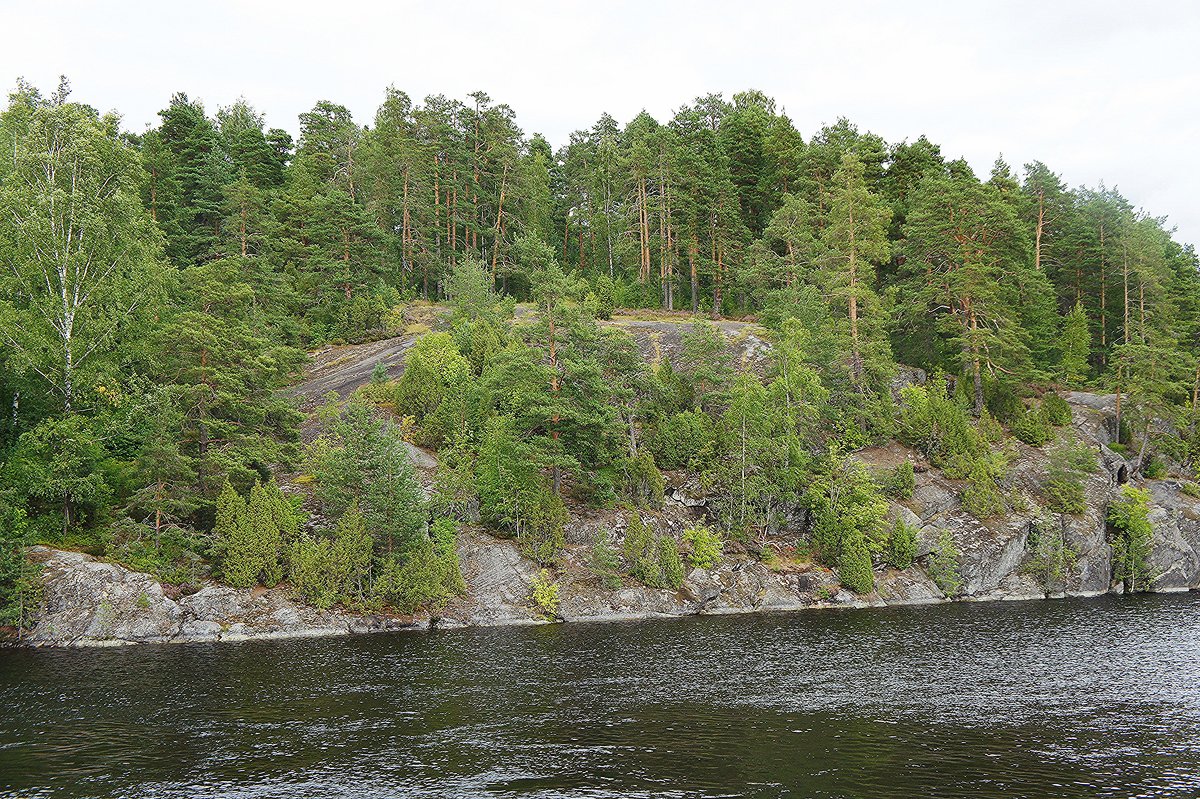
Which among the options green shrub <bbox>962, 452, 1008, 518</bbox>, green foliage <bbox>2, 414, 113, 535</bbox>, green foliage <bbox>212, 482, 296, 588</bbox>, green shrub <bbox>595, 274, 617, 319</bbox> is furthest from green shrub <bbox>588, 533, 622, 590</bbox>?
green shrub <bbox>595, 274, 617, 319</bbox>

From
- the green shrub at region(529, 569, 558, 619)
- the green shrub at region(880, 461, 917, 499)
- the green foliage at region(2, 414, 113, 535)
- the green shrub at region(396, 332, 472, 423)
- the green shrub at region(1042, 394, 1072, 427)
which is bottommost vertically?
the green shrub at region(529, 569, 558, 619)

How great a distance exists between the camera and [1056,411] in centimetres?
6178

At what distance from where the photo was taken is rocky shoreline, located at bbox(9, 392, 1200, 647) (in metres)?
Result: 35.2

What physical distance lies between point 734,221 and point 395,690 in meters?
60.2

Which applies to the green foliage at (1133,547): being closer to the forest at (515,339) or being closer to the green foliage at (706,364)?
the forest at (515,339)

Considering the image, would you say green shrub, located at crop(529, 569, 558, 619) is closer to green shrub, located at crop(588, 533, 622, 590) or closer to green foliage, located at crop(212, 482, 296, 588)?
green shrub, located at crop(588, 533, 622, 590)

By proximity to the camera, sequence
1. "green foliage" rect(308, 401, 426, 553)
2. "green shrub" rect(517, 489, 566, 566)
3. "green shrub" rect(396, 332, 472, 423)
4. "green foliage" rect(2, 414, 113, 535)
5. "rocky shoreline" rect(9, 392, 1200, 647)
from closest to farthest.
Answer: "rocky shoreline" rect(9, 392, 1200, 647)
"green foliage" rect(2, 414, 113, 535)
"green foliage" rect(308, 401, 426, 553)
"green shrub" rect(517, 489, 566, 566)
"green shrub" rect(396, 332, 472, 423)

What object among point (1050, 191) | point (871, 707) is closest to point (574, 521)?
point (871, 707)

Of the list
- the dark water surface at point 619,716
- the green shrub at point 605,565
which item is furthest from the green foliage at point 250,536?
the green shrub at point 605,565

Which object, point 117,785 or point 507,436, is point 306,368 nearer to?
point 507,436

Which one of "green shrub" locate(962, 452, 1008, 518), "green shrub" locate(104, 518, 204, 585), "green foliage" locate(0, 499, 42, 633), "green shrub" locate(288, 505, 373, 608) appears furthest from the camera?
"green shrub" locate(962, 452, 1008, 518)

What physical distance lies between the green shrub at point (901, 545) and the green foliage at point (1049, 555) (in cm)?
945

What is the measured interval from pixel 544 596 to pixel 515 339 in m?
20.2

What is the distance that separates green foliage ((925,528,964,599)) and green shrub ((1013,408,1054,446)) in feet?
54.8
